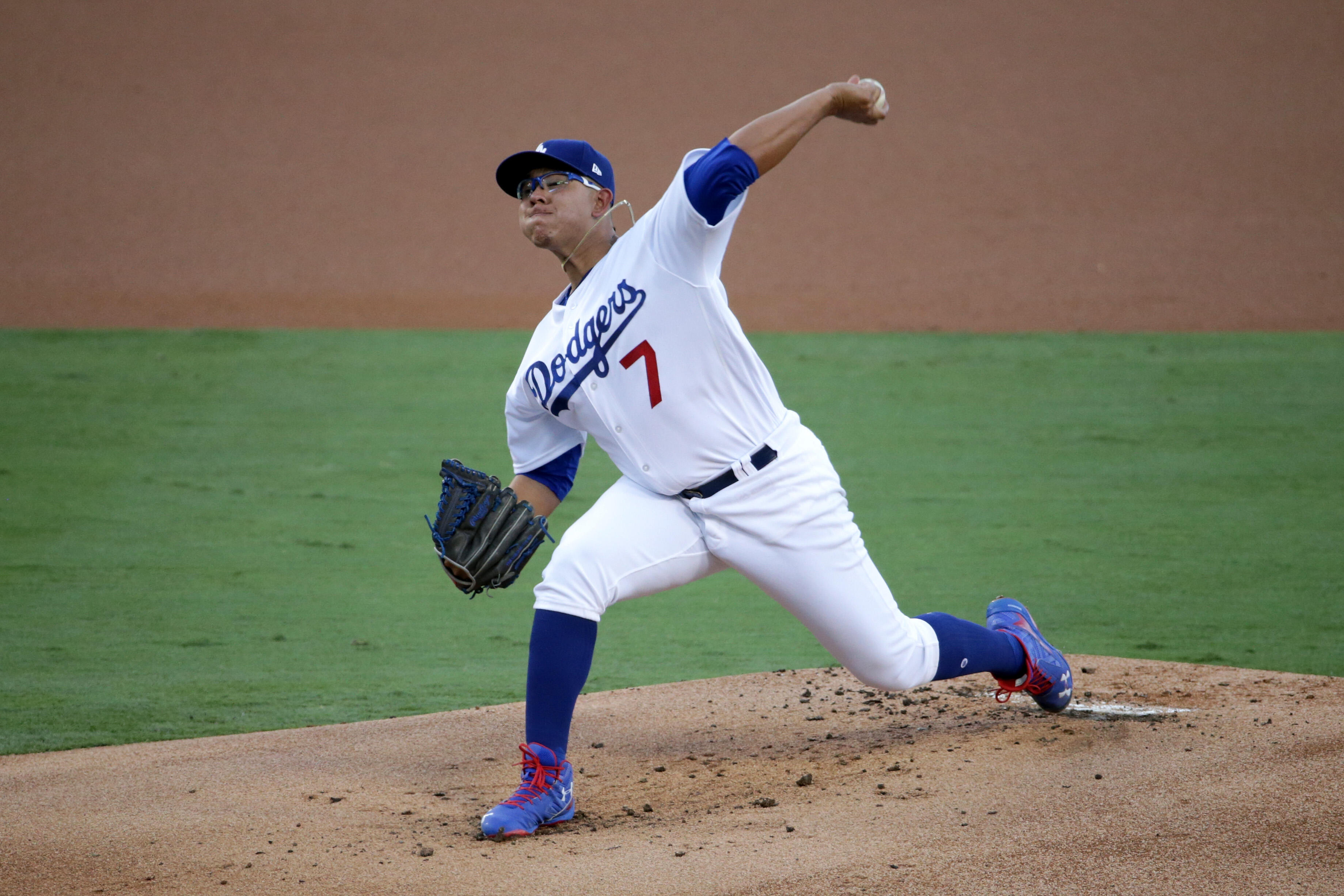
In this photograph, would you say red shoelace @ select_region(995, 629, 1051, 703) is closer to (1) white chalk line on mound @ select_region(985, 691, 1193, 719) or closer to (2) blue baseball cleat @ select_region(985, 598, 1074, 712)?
(2) blue baseball cleat @ select_region(985, 598, 1074, 712)

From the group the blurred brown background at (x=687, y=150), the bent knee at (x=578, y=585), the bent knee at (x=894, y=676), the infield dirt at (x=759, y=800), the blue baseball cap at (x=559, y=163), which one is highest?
the blurred brown background at (x=687, y=150)

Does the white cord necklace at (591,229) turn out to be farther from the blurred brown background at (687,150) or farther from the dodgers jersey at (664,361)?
the blurred brown background at (687,150)

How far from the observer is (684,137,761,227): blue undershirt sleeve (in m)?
2.65

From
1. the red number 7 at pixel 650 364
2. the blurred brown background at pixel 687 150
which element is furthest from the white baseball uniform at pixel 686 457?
the blurred brown background at pixel 687 150

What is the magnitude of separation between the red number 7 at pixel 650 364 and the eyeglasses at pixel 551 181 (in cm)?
43

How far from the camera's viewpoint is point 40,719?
3.91 m

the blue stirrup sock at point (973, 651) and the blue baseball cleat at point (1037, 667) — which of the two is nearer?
the blue stirrup sock at point (973, 651)

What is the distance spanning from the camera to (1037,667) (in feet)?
11.1

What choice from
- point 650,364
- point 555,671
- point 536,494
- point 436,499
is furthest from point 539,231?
point 436,499

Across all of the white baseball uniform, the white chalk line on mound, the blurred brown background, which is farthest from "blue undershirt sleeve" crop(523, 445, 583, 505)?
the blurred brown background

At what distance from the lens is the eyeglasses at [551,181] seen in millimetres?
2994

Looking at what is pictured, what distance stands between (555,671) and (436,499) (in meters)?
4.31

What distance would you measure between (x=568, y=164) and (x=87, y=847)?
5.81ft

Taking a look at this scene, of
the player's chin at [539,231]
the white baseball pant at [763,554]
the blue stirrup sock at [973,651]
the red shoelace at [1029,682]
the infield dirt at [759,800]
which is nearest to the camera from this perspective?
the infield dirt at [759,800]
